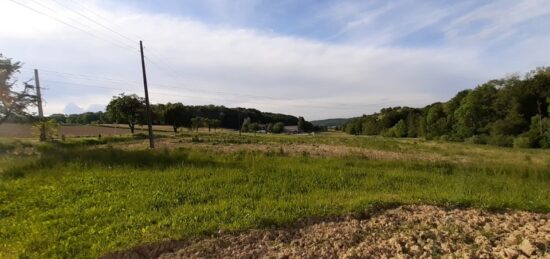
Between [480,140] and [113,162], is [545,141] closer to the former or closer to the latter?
[480,140]

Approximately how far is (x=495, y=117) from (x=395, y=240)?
93.4 m

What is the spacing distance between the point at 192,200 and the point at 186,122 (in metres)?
101

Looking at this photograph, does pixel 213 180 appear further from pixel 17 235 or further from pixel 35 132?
pixel 35 132

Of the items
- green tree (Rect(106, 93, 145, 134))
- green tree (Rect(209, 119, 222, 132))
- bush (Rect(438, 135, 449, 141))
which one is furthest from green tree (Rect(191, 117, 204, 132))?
bush (Rect(438, 135, 449, 141))

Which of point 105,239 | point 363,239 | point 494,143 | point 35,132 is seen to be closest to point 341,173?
point 363,239

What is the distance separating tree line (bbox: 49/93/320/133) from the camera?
74.1m

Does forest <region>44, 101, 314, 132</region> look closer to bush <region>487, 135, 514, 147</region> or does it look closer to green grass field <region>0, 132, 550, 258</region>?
green grass field <region>0, 132, 550, 258</region>

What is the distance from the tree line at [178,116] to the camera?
7412 cm

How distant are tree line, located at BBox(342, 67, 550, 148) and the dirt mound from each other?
6752 centimetres

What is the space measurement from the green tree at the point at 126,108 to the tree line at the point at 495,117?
6183cm

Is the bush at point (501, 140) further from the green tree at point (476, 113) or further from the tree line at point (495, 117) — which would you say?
the green tree at point (476, 113)

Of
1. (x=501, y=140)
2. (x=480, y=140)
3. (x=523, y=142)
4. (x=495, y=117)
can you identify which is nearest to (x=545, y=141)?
(x=523, y=142)

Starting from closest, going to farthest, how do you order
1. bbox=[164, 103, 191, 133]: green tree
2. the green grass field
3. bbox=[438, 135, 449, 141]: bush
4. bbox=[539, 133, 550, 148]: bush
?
the green grass field
bbox=[539, 133, 550, 148]: bush
bbox=[438, 135, 449, 141]: bush
bbox=[164, 103, 191, 133]: green tree

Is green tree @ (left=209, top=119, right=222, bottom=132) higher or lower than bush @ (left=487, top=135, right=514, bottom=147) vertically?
higher
